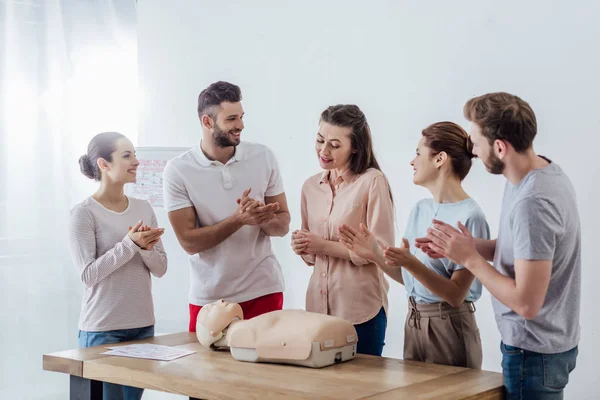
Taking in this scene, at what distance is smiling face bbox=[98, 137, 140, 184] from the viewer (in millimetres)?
3271

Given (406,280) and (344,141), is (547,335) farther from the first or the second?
(344,141)

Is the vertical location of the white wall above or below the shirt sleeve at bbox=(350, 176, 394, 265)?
above

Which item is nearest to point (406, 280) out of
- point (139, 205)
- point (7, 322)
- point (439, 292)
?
point (439, 292)

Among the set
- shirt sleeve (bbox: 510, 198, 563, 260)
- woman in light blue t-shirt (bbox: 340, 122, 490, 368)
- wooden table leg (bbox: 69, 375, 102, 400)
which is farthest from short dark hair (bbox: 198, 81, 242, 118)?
shirt sleeve (bbox: 510, 198, 563, 260)

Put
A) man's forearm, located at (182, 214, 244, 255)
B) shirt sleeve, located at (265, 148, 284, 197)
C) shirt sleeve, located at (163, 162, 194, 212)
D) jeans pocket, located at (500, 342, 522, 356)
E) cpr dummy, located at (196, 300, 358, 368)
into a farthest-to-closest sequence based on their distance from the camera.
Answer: shirt sleeve, located at (265, 148, 284, 197)
shirt sleeve, located at (163, 162, 194, 212)
man's forearm, located at (182, 214, 244, 255)
cpr dummy, located at (196, 300, 358, 368)
jeans pocket, located at (500, 342, 522, 356)

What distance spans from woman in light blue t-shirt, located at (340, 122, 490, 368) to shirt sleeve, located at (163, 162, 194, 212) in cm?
88

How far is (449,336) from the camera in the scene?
99.0 inches

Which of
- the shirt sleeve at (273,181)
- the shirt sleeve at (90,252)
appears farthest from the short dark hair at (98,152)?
the shirt sleeve at (273,181)

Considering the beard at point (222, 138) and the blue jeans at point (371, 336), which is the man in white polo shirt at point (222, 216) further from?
the blue jeans at point (371, 336)

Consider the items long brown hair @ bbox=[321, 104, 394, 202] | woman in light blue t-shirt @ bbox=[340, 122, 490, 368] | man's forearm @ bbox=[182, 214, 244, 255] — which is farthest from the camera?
man's forearm @ bbox=[182, 214, 244, 255]

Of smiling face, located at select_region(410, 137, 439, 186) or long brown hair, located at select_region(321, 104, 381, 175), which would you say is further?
long brown hair, located at select_region(321, 104, 381, 175)

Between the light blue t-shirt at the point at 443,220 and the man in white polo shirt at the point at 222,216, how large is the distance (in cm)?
69

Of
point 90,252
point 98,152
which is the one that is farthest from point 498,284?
point 98,152

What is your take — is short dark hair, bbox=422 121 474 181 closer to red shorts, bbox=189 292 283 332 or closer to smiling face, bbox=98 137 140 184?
red shorts, bbox=189 292 283 332
